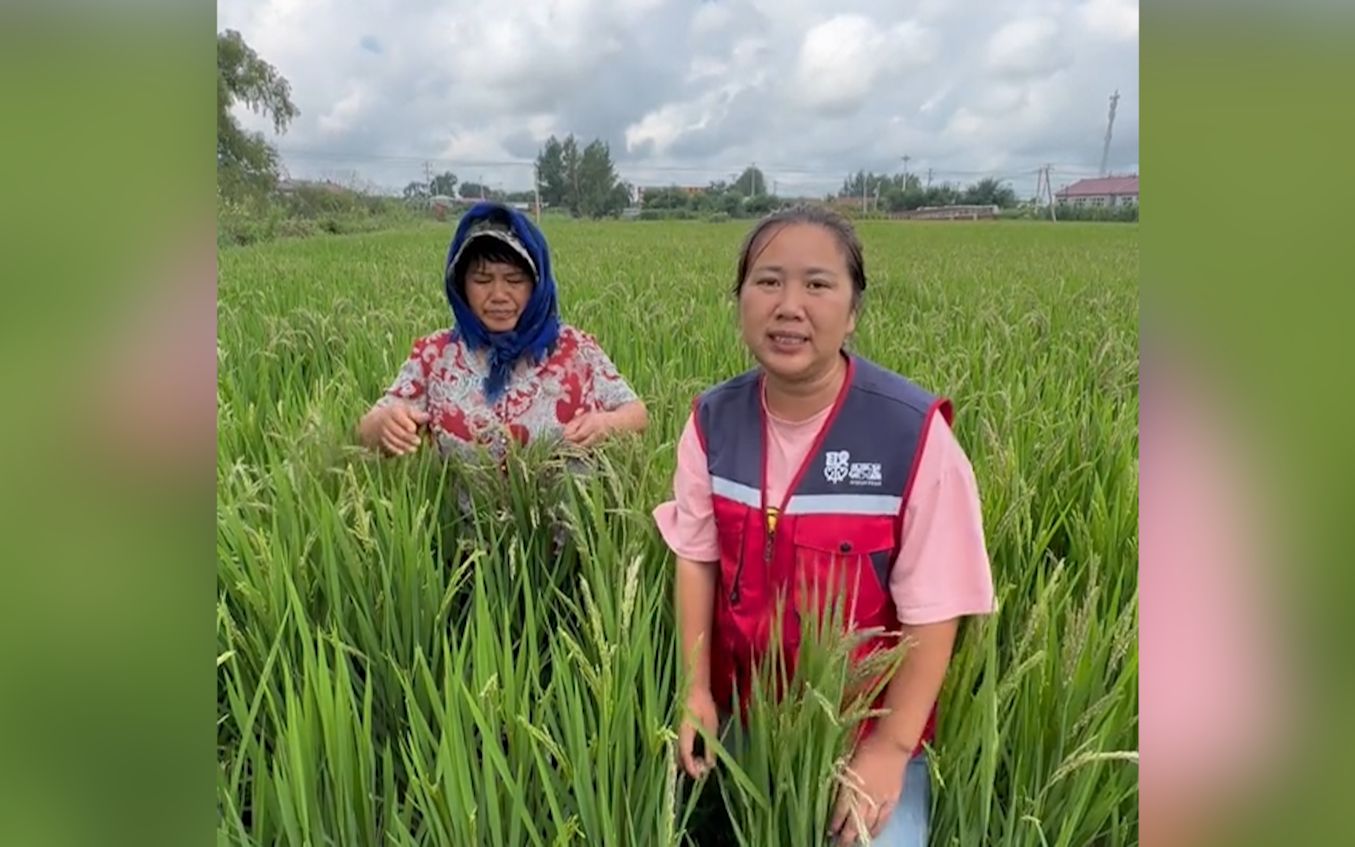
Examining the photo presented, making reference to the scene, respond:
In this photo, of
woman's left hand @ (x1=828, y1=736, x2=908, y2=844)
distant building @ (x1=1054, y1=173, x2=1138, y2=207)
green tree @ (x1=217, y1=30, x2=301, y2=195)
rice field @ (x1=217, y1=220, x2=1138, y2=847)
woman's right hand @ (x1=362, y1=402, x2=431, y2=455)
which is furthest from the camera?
woman's right hand @ (x1=362, y1=402, x2=431, y2=455)

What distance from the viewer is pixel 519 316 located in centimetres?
178

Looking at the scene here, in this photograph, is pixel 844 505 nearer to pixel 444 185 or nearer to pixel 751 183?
pixel 751 183

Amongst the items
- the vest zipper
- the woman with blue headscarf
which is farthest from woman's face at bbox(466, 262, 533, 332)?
the vest zipper

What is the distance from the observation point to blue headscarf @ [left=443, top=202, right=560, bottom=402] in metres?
1.70

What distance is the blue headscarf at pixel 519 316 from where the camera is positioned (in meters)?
1.70

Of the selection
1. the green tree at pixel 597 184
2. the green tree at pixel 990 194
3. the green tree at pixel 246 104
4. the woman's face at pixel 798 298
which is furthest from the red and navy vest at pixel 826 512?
the green tree at pixel 246 104

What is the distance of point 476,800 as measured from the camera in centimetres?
94

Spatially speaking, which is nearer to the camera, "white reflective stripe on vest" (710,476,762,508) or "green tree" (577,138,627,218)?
"white reflective stripe on vest" (710,476,762,508)

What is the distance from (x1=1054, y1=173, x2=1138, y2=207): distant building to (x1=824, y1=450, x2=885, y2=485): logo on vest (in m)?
0.38

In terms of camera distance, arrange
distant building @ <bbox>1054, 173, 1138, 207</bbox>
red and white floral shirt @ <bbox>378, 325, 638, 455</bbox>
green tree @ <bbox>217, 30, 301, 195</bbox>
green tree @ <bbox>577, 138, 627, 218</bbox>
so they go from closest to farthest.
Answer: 1. distant building @ <bbox>1054, 173, 1138, 207</bbox>
2. green tree @ <bbox>217, 30, 301, 195</bbox>
3. green tree @ <bbox>577, 138, 627, 218</bbox>
4. red and white floral shirt @ <bbox>378, 325, 638, 455</bbox>

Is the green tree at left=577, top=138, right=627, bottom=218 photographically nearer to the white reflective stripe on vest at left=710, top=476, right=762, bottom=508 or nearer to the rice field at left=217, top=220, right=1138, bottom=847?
the rice field at left=217, top=220, right=1138, bottom=847
